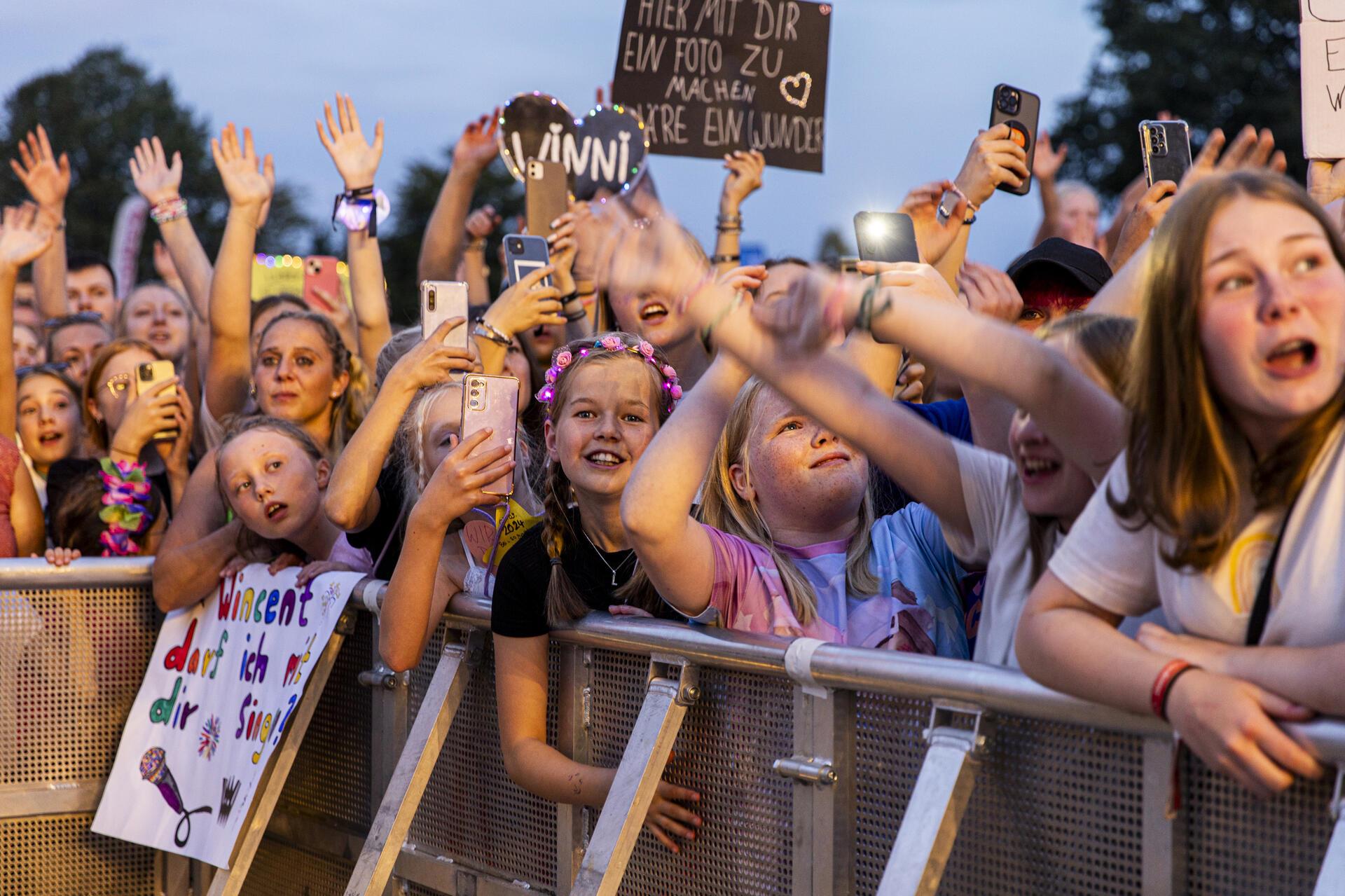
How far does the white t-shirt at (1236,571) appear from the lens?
6.21 feet

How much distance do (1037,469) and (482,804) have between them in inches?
71.4

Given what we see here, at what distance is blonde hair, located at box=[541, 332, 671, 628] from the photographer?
10.8 ft

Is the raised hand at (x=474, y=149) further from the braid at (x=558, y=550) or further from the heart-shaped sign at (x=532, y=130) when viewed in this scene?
the braid at (x=558, y=550)

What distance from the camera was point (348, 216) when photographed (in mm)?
5969

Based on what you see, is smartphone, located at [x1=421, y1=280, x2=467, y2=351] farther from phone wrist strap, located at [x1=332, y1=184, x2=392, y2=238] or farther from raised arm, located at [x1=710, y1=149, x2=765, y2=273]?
raised arm, located at [x1=710, y1=149, x2=765, y2=273]

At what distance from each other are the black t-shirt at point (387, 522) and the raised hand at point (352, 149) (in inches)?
83.8

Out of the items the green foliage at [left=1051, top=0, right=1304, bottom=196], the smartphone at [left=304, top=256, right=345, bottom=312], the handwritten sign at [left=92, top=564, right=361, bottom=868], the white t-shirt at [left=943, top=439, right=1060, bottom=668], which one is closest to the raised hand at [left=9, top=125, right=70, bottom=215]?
the smartphone at [left=304, top=256, right=345, bottom=312]

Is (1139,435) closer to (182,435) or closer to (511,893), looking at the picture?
(511,893)

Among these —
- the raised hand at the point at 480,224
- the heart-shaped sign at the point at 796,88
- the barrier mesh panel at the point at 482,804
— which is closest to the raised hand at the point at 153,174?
the raised hand at the point at 480,224

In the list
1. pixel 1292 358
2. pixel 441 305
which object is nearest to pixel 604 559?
pixel 441 305

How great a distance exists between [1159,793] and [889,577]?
3.50 ft

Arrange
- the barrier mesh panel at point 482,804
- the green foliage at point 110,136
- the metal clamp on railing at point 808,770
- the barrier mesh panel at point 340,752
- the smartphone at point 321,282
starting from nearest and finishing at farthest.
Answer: the metal clamp on railing at point 808,770 < the barrier mesh panel at point 482,804 < the barrier mesh panel at point 340,752 < the smartphone at point 321,282 < the green foliage at point 110,136

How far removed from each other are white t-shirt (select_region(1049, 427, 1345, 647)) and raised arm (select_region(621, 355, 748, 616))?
780 mm

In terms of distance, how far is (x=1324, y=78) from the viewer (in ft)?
12.5
